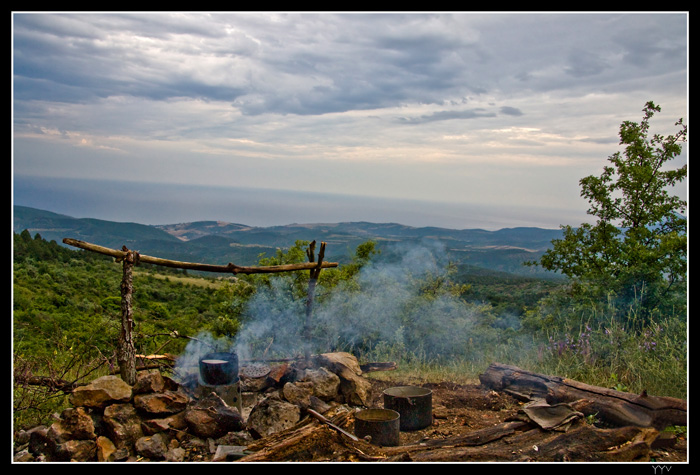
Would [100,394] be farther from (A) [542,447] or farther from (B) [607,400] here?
(B) [607,400]

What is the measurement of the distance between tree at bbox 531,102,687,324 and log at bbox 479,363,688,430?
2489mm

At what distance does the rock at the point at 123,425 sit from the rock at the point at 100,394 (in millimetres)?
73

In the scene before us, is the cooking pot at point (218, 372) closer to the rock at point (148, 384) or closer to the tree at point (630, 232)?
the rock at point (148, 384)

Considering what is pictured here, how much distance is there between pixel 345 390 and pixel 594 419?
275 centimetres

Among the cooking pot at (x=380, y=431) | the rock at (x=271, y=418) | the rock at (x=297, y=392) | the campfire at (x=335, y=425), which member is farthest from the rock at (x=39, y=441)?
the cooking pot at (x=380, y=431)

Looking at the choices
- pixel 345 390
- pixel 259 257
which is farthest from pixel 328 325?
pixel 345 390

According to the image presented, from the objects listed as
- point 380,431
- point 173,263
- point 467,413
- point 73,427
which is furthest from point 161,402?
point 467,413

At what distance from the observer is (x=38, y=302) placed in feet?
41.0

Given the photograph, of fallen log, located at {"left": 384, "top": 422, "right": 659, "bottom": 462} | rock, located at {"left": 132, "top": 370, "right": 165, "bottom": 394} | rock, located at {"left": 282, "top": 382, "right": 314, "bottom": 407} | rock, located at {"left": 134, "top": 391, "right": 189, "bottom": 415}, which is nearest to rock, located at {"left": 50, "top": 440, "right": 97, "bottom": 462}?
rock, located at {"left": 134, "top": 391, "right": 189, "bottom": 415}

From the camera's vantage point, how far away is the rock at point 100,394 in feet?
14.5

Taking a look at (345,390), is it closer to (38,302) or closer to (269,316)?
(269,316)

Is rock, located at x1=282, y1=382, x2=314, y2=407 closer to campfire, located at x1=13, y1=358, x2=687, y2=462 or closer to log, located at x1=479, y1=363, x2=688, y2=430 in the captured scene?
campfire, located at x1=13, y1=358, x2=687, y2=462

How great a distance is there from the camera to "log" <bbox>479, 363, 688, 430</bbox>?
4.07 meters
